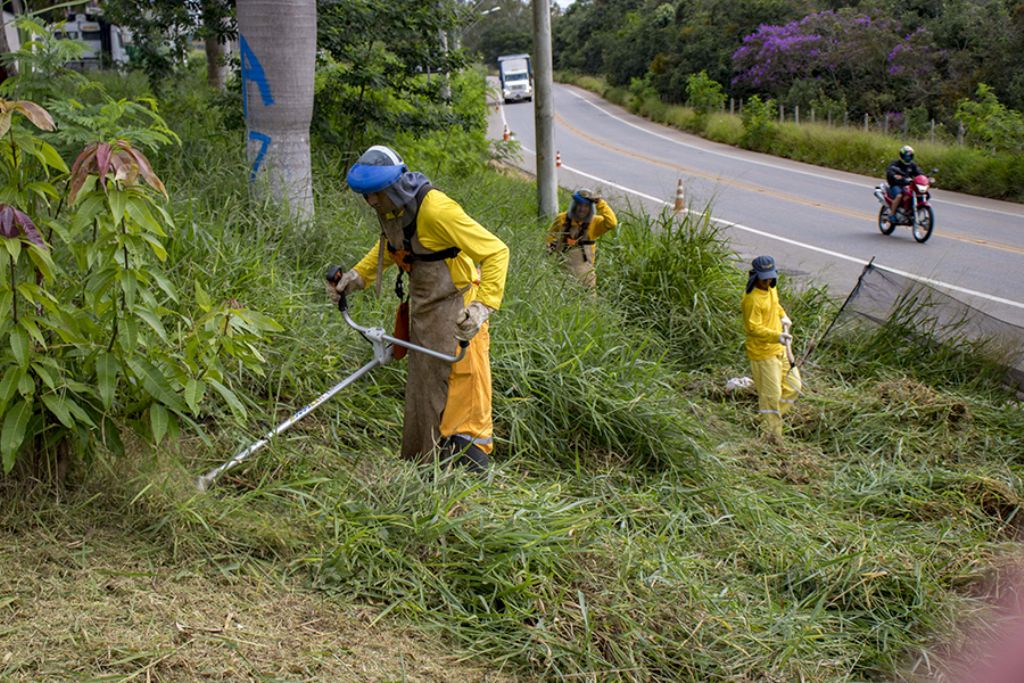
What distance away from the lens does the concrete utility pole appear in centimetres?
1127

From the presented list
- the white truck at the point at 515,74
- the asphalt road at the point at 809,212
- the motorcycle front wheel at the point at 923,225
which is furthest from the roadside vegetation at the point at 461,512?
the white truck at the point at 515,74

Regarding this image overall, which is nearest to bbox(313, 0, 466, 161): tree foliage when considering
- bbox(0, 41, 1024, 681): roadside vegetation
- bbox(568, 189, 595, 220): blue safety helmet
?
bbox(568, 189, 595, 220): blue safety helmet

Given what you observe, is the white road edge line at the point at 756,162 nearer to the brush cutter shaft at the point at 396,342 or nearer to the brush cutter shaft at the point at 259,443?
the brush cutter shaft at the point at 396,342

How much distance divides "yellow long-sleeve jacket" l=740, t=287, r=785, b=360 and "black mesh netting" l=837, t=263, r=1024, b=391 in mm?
1453

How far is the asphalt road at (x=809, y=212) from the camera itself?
1273 cm

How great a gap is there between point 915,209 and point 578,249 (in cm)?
824

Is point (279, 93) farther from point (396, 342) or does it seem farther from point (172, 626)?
point (172, 626)

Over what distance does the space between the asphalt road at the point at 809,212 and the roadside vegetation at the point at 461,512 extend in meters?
3.34

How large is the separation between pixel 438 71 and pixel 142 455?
6.98 m

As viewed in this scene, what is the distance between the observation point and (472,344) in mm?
4945

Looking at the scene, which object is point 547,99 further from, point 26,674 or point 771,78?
point 771,78

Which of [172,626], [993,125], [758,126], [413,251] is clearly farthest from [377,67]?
[758,126]

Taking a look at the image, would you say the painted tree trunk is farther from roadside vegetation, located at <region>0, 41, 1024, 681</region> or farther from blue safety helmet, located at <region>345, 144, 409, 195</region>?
blue safety helmet, located at <region>345, 144, 409, 195</region>

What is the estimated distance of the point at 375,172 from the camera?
476 centimetres
